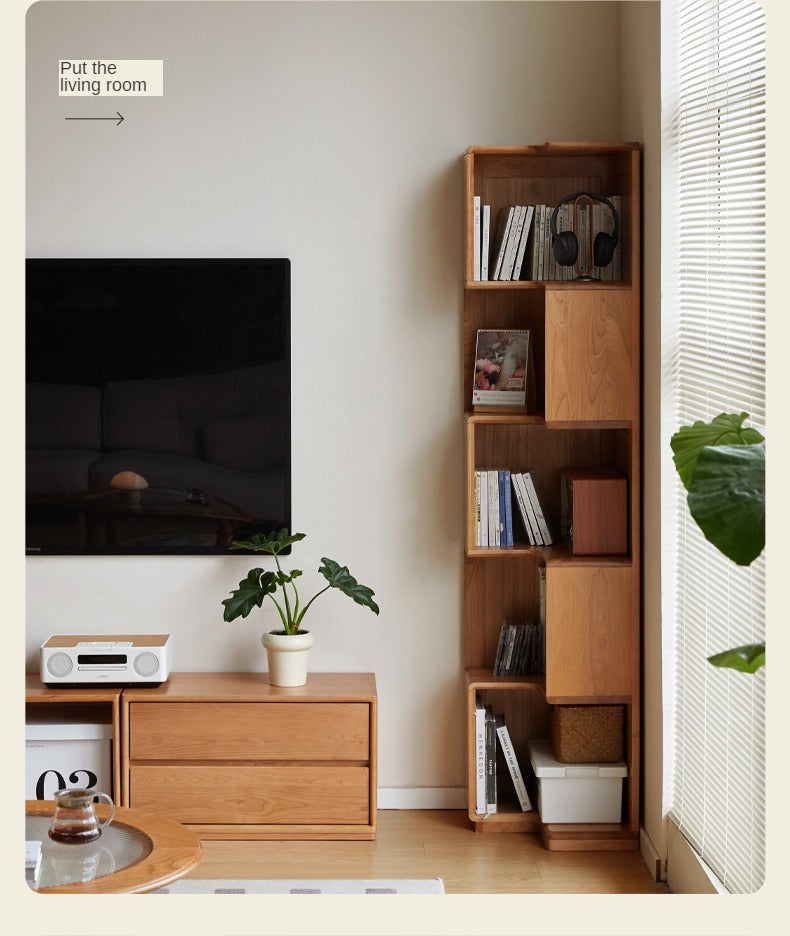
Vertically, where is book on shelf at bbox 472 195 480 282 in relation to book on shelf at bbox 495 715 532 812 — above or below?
above

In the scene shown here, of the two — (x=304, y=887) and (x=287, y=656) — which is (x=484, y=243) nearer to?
(x=287, y=656)

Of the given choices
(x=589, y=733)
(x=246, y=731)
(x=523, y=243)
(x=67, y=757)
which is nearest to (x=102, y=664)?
(x=67, y=757)

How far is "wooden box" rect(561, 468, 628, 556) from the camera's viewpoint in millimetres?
3338

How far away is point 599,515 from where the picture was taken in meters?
3.35

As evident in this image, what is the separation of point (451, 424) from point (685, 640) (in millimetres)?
1108

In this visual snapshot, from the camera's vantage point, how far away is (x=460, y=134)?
3.55m

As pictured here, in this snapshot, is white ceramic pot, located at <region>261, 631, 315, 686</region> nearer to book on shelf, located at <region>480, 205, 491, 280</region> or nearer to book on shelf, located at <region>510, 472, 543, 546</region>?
book on shelf, located at <region>510, 472, 543, 546</region>

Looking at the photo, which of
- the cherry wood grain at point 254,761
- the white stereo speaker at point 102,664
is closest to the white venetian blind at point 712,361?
the cherry wood grain at point 254,761

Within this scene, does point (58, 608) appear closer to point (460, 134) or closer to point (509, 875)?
point (509, 875)

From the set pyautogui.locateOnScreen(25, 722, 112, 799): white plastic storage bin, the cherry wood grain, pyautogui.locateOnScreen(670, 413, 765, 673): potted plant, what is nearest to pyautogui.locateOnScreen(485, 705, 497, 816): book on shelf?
the cherry wood grain

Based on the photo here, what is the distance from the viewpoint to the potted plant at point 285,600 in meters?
3.36

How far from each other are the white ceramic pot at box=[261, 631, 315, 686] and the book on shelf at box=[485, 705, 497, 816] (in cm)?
63

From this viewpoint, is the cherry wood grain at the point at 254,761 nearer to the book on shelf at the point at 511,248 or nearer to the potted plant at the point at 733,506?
the book on shelf at the point at 511,248
